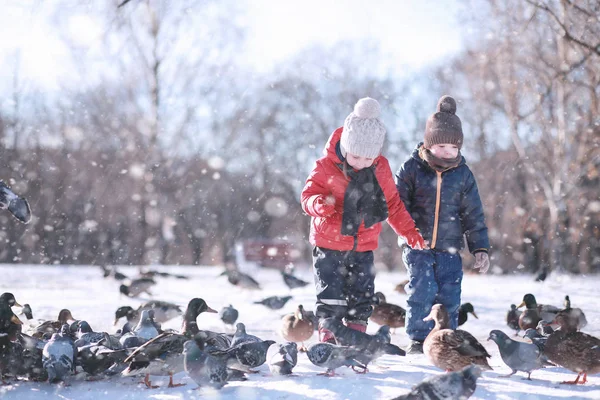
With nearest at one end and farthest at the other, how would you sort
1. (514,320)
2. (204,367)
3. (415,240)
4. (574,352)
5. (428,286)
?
(204,367) → (574,352) → (415,240) → (428,286) → (514,320)

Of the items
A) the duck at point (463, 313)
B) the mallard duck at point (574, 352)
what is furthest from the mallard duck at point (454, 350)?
the duck at point (463, 313)

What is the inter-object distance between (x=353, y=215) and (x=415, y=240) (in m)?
0.56

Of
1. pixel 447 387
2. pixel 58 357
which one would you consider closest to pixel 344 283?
pixel 447 387

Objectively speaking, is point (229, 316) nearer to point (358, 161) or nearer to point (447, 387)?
point (358, 161)

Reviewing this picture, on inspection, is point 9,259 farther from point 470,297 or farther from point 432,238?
point 432,238

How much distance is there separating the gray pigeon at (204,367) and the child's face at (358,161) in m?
1.86

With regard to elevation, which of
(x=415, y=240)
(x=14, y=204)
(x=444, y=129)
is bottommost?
(x=415, y=240)

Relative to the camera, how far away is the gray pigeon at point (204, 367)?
3.46 metres

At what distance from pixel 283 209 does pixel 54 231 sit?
11.7 m

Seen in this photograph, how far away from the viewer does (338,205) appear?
457cm

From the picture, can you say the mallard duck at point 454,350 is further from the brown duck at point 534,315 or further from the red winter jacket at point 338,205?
the brown duck at point 534,315

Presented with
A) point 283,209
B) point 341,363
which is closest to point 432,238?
point 341,363

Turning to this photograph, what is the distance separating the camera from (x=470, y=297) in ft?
28.9

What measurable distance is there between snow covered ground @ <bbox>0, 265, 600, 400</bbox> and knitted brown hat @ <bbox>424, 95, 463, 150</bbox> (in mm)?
1790
